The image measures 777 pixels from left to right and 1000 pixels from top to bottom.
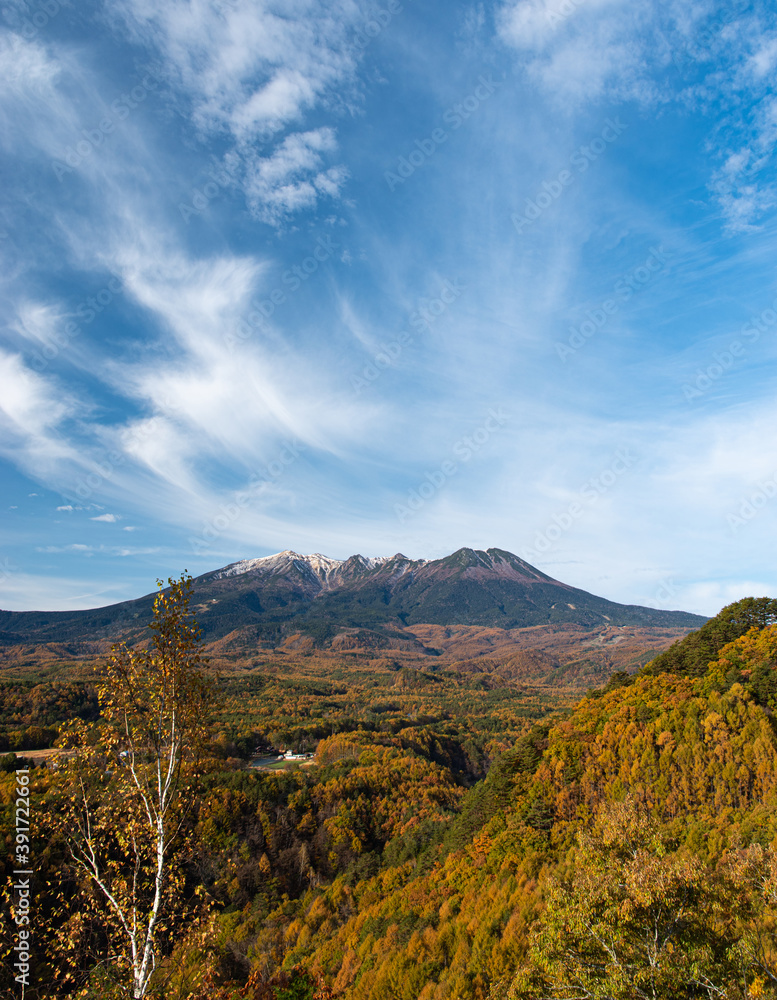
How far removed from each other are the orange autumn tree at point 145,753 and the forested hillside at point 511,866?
34 cm

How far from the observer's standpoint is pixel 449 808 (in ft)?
167

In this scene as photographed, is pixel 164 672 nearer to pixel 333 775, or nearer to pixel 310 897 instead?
pixel 310 897

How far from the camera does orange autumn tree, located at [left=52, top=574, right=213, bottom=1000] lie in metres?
7.78

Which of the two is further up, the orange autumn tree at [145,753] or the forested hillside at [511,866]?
the orange autumn tree at [145,753]

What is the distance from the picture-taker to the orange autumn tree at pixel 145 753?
25.5ft

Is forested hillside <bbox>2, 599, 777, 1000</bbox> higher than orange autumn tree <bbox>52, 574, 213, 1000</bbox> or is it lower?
lower

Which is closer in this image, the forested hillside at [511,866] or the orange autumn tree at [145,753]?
the orange autumn tree at [145,753]

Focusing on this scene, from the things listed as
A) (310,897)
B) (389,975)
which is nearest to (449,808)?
(310,897)

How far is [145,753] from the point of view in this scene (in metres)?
8.63

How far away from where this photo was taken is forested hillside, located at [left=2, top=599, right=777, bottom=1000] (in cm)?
955

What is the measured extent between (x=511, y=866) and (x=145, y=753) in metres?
24.9

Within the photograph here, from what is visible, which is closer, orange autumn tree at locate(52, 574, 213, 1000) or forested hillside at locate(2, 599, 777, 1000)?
orange autumn tree at locate(52, 574, 213, 1000)

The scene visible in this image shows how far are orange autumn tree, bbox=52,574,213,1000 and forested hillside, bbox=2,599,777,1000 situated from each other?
1.13 ft

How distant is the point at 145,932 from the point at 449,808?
51.5 m
